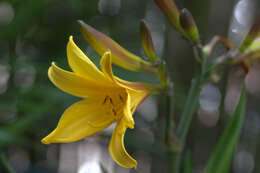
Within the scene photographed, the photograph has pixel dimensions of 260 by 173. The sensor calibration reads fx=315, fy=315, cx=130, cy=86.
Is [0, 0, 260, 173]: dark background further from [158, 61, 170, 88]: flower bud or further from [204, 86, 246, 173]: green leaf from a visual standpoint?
[204, 86, 246, 173]: green leaf

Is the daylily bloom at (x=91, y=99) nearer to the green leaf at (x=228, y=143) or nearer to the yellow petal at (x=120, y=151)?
the yellow petal at (x=120, y=151)

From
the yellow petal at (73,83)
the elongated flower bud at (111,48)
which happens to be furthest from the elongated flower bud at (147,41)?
the yellow petal at (73,83)

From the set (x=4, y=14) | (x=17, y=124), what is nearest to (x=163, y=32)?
(x=4, y=14)

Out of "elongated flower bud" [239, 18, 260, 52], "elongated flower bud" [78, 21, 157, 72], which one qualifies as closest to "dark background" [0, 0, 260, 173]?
"elongated flower bud" [78, 21, 157, 72]

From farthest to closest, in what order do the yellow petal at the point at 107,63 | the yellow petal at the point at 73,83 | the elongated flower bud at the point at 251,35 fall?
the elongated flower bud at the point at 251,35 → the yellow petal at the point at 73,83 → the yellow petal at the point at 107,63

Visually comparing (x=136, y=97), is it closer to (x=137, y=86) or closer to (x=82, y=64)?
(x=137, y=86)
